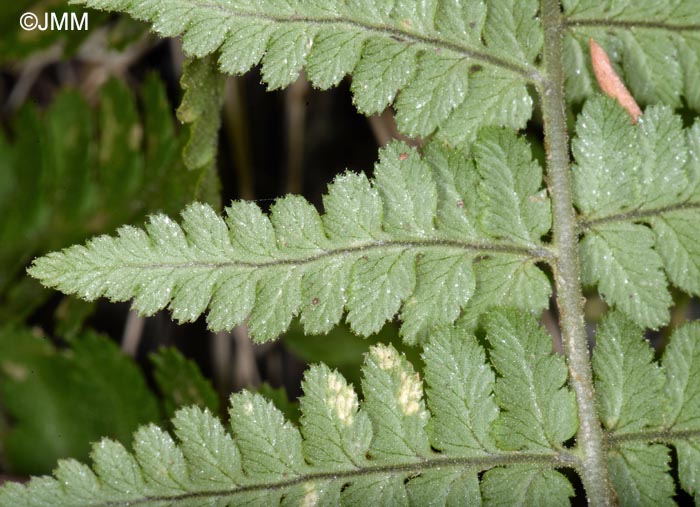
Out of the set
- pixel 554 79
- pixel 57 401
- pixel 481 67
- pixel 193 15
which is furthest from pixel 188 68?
pixel 57 401

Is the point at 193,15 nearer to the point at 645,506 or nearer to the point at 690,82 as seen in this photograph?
the point at 690,82

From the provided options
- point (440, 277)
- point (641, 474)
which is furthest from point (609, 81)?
point (641, 474)

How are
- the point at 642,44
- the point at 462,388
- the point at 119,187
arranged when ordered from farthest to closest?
1. the point at 119,187
2. the point at 642,44
3. the point at 462,388

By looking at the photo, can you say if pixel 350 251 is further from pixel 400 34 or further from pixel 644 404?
pixel 644 404

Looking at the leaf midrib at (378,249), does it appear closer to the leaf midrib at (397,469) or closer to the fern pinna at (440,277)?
the fern pinna at (440,277)

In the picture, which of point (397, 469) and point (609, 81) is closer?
point (397, 469)

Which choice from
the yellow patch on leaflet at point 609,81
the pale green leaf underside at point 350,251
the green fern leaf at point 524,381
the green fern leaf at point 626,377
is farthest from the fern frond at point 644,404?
the yellow patch on leaflet at point 609,81
